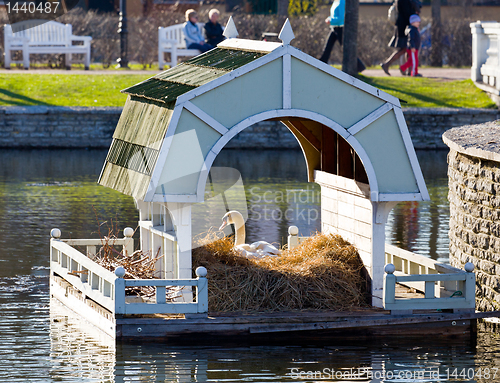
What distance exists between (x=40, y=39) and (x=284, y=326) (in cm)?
2132

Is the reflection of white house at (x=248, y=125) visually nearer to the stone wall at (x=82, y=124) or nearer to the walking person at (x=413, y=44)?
the stone wall at (x=82, y=124)

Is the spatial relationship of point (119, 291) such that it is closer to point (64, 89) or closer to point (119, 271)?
point (119, 271)

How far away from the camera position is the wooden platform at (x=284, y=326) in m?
9.25

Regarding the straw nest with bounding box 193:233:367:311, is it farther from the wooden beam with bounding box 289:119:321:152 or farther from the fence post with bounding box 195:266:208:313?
the wooden beam with bounding box 289:119:321:152

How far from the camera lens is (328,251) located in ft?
34.4

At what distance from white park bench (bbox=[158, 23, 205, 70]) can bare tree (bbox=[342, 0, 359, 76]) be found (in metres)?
4.22

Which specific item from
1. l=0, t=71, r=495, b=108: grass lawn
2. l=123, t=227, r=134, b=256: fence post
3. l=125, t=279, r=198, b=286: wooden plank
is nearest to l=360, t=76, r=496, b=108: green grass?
l=0, t=71, r=495, b=108: grass lawn

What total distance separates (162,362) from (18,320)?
2.49m

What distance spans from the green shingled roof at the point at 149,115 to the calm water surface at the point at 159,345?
5.50 feet

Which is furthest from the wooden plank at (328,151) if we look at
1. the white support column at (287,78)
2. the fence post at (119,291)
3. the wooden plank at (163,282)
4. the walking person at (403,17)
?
the walking person at (403,17)

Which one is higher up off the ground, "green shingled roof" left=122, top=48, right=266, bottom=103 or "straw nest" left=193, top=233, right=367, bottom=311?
"green shingled roof" left=122, top=48, right=266, bottom=103

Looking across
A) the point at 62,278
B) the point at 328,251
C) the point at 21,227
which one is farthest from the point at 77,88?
the point at 328,251

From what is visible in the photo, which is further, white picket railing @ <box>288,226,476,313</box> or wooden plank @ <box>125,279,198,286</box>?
white picket railing @ <box>288,226,476,313</box>

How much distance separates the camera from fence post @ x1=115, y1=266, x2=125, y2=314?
9.09 m
